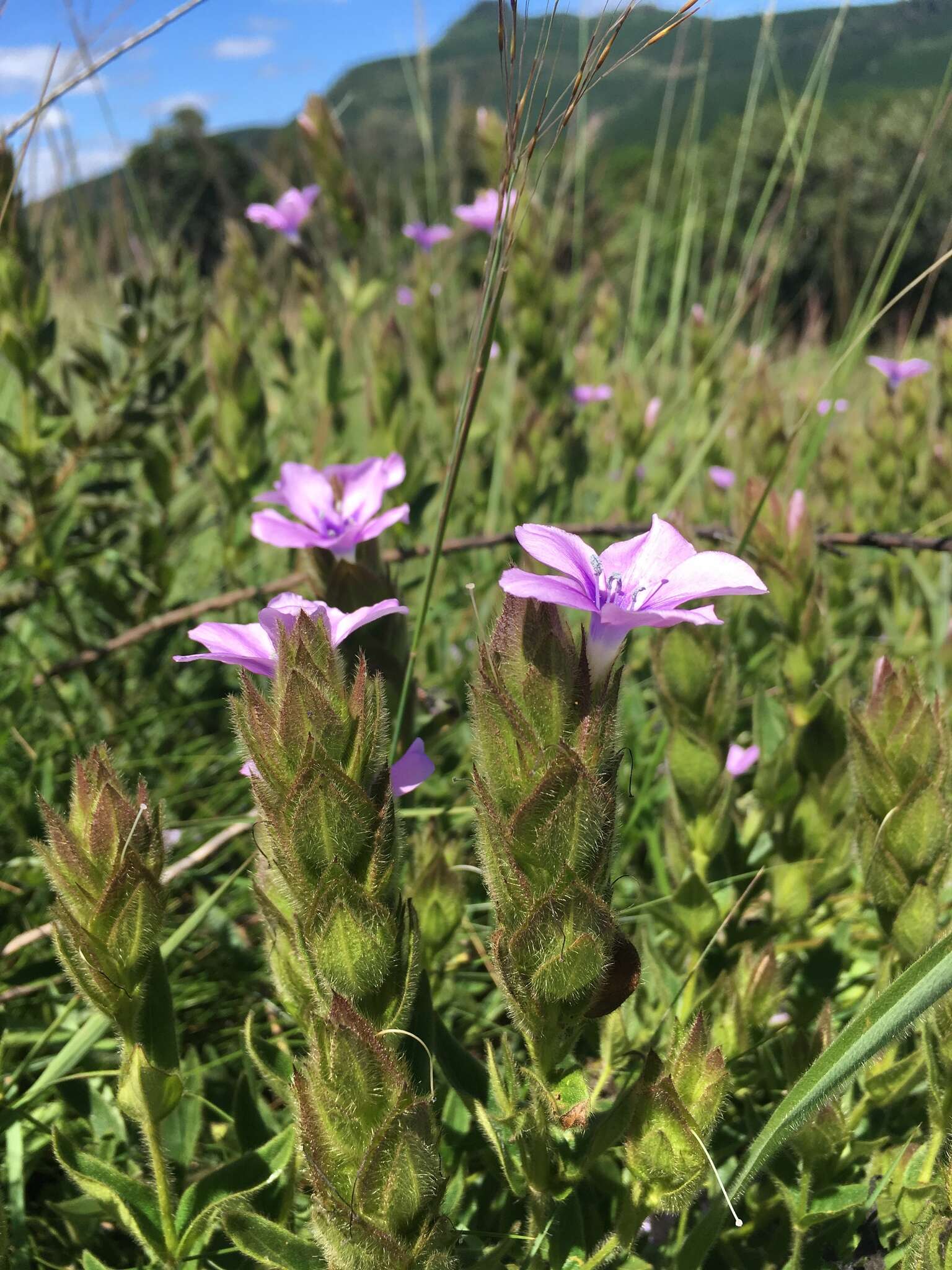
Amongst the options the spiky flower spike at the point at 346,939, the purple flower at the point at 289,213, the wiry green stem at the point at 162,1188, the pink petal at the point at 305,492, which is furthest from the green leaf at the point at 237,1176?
the purple flower at the point at 289,213

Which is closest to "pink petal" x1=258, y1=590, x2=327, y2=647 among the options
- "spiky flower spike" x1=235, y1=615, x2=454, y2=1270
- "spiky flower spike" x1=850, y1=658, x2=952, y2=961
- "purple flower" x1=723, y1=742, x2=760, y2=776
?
"spiky flower spike" x1=235, y1=615, x2=454, y2=1270

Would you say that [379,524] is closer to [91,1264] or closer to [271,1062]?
[271,1062]

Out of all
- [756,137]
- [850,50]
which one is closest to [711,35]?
[850,50]

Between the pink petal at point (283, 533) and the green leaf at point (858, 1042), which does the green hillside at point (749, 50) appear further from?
the green leaf at point (858, 1042)

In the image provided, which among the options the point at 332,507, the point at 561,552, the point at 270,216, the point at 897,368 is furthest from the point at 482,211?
the point at 561,552

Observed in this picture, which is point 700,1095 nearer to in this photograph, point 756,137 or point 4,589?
point 4,589

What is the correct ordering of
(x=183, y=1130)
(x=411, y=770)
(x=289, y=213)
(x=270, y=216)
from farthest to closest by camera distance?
(x=289, y=213)
(x=270, y=216)
(x=183, y=1130)
(x=411, y=770)

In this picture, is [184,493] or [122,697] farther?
[184,493]
